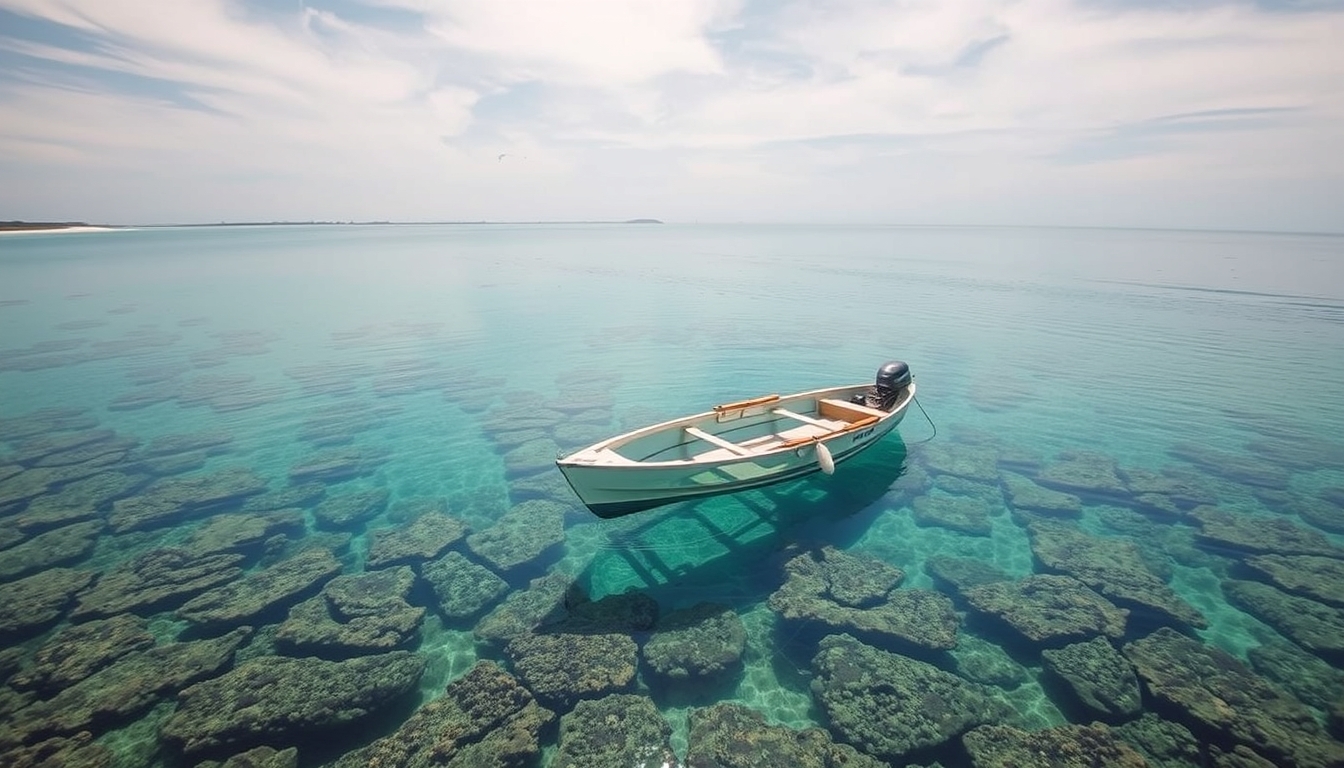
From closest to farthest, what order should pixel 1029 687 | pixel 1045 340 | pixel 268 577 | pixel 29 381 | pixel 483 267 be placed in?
pixel 1029 687, pixel 268 577, pixel 29 381, pixel 1045 340, pixel 483 267

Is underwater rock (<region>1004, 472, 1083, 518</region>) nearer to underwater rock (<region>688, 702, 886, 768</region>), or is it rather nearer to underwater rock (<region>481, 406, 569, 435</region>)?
underwater rock (<region>688, 702, 886, 768</region>)

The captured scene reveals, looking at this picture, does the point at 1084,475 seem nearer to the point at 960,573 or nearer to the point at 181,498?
the point at 960,573

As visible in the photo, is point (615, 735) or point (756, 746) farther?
point (615, 735)

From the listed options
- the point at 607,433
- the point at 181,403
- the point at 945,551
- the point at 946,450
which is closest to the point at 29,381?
the point at 181,403

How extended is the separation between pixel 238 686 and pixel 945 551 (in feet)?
53.9

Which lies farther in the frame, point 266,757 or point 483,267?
point 483,267

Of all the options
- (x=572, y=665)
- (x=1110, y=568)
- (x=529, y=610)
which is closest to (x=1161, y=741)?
(x=1110, y=568)

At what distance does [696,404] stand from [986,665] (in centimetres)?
1566

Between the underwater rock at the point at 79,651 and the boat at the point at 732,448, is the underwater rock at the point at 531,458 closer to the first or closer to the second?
the boat at the point at 732,448

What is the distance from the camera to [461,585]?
1285 cm

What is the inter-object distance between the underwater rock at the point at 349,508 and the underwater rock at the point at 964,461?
19113mm

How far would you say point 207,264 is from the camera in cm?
9444

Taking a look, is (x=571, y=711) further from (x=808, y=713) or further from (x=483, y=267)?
(x=483, y=267)

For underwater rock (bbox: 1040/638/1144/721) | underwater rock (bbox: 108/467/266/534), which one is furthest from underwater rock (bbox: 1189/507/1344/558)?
underwater rock (bbox: 108/467/266/534)
